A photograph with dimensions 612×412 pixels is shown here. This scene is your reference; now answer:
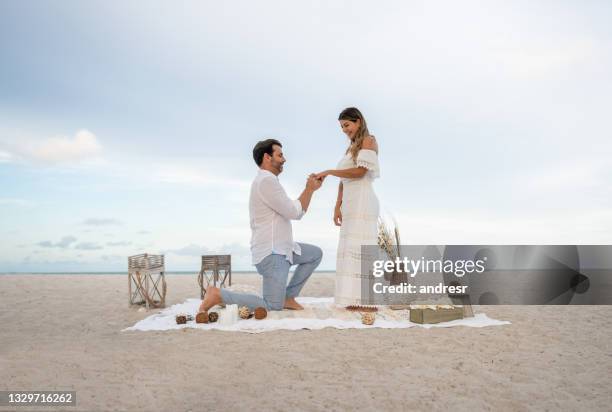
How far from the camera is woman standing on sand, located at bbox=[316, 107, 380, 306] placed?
16.2ft

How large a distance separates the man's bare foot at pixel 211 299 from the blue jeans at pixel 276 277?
0.05 m

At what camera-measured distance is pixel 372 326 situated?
4.48 m

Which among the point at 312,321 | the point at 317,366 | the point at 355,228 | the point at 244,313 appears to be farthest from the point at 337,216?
the point at 317,366

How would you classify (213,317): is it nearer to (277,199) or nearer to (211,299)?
(211,299)

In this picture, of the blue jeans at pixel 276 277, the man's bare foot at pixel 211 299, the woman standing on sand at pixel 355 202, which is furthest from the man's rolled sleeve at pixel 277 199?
the man's bare foot at pixel 211 299

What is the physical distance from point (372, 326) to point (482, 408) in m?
2.06

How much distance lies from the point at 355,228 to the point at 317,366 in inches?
84.8

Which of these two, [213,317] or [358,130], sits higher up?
[358,130]

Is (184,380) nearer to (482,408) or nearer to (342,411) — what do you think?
(342,411)

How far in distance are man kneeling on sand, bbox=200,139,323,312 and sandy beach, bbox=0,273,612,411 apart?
663mm

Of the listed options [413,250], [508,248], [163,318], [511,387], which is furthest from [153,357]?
[508,248]

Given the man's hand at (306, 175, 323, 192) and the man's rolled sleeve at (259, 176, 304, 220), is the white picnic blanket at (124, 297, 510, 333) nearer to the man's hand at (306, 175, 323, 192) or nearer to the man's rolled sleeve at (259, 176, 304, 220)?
the man's rolled sleeve at (259, 176, 304, 220)

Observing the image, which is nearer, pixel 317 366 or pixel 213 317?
pixel 317 366

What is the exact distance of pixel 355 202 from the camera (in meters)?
5.06
